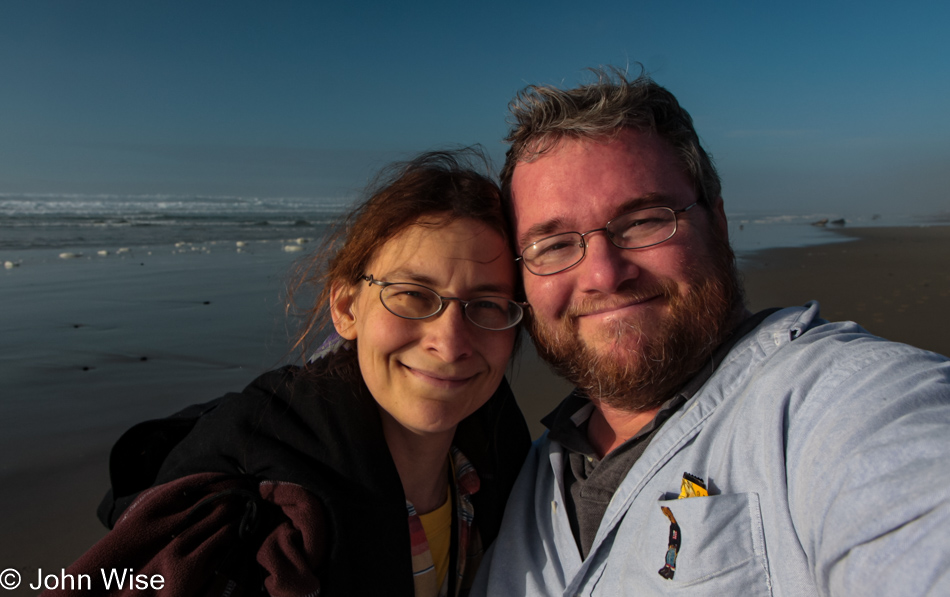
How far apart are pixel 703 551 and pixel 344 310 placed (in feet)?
4.89

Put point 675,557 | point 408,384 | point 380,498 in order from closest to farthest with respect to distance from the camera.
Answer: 1. point 675,557
2. point 380,498
3. point 408,384

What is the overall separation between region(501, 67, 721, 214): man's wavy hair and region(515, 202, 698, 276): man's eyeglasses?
25cm

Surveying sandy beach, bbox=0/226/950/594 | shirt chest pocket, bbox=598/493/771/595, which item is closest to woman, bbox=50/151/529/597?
shirt chest pocket, bbox=598/493/771/595

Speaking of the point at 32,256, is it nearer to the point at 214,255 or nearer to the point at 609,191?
the point at 214,255

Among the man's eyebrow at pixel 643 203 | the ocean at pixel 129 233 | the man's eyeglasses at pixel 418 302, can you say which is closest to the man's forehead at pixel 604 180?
the man's eyebrow at pixel 643 203

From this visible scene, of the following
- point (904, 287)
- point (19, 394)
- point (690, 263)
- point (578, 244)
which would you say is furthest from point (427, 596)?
point (904, 287)

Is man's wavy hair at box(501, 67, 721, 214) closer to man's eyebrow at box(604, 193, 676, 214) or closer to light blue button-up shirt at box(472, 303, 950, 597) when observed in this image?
man's eyebrow at box(604, 193, 676, 214)

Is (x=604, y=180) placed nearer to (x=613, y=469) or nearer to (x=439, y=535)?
(x=613, y=469)

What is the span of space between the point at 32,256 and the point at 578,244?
13927mm

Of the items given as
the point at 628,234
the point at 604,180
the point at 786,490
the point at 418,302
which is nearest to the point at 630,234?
the point at 628,234

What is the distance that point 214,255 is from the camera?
43.0 ft

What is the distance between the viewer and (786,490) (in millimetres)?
1310

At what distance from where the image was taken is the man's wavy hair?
6.96ft

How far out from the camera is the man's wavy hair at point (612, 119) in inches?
83.5
